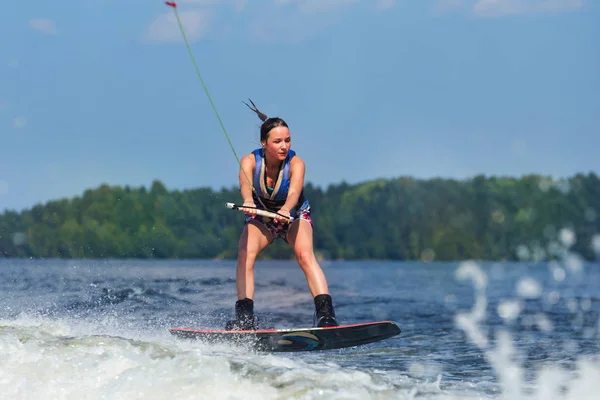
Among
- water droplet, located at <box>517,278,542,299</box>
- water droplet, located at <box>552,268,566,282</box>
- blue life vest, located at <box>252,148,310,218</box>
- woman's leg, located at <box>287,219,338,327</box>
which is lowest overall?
water droplet, located at <box>552,268,566,282</box>

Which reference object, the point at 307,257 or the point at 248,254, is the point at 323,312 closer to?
the point at 307,257

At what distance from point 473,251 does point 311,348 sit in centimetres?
12187

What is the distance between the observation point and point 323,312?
283 inches

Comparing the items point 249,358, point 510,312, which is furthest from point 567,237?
point 249,358

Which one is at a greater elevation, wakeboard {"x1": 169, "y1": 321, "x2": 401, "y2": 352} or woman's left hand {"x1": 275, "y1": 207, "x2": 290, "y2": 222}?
woman's left hand {"x1": 275, "y1": 207, "x2": 290, "y2": 222}

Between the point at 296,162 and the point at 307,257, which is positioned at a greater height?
the point at 296,162

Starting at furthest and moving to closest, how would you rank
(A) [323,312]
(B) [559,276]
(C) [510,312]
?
1. (B) [559,276]
2. (C) [510,312]
3. (A) [323,312]

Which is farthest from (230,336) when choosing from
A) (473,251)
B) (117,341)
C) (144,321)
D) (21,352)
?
(473,251)

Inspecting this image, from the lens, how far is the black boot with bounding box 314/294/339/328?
714cm

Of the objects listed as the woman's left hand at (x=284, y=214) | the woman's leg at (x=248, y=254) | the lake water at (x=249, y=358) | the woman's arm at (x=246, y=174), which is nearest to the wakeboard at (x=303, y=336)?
the lake water at (x=249, y=358)

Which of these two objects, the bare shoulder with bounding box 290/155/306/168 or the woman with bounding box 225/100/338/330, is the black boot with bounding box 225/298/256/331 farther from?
the bare shoulder with bounding box 290/155/306/168

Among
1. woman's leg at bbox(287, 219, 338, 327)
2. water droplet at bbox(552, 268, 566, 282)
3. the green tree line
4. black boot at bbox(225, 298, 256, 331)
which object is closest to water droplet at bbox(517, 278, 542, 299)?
water droplet at bbox(552, 268, 566, 282)

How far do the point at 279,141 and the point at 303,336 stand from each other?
174 centimetres

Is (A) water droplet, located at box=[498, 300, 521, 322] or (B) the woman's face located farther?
(A) water droplet, located at box=[498, 300, 521, 322]
